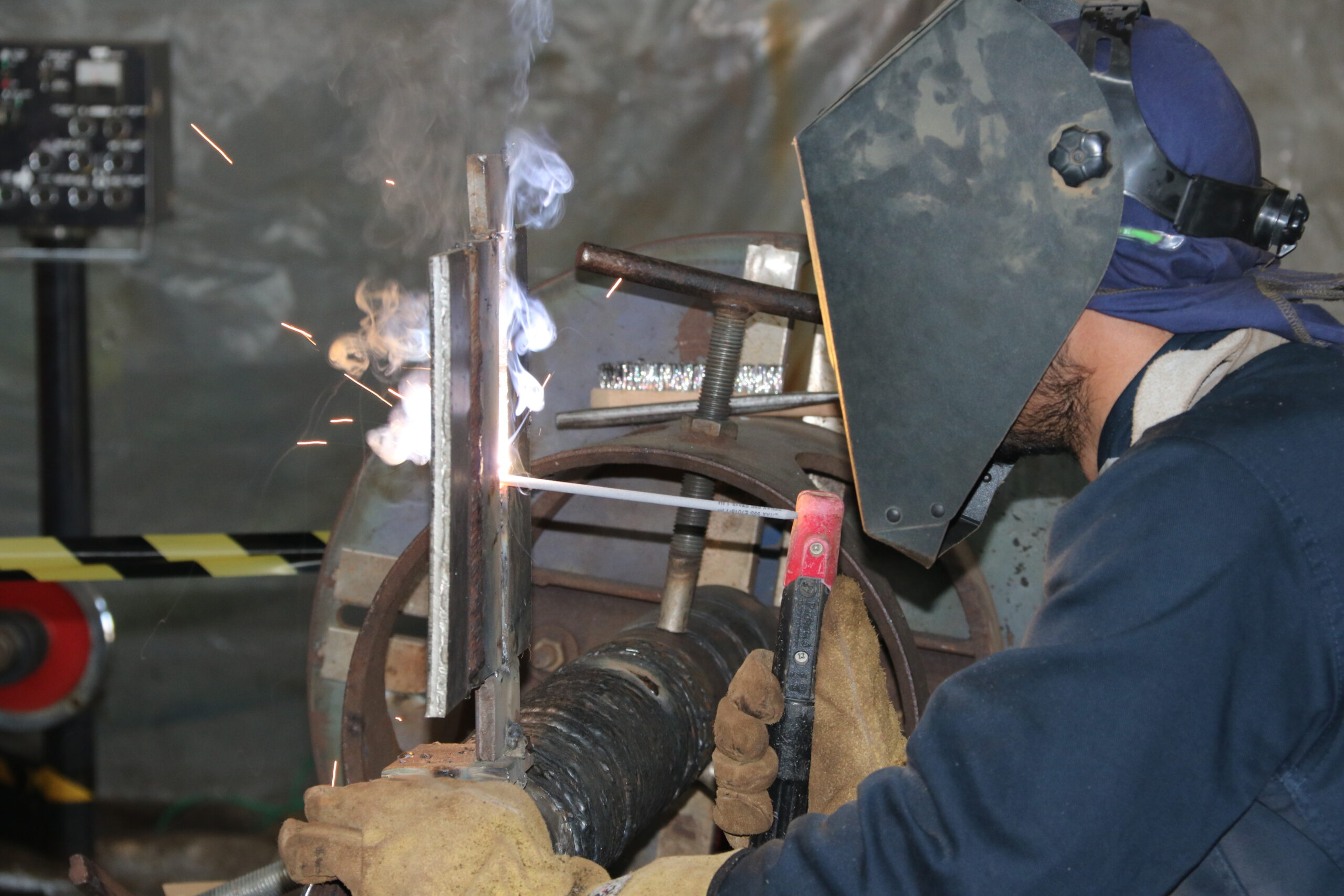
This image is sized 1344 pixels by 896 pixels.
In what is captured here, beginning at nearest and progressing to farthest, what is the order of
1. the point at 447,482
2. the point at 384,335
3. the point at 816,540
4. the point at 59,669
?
the point at 447,482 < the point at 816,540 < the point at 384,335 < the point at 59,669

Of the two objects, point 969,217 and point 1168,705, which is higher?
point 969,217

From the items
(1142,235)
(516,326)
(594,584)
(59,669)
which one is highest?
(1142,235)

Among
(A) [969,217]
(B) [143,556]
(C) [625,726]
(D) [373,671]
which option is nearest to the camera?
(A) [969,217]

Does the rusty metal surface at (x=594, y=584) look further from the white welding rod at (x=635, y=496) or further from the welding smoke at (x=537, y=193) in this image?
the white welding rod at (x=635, y=496)

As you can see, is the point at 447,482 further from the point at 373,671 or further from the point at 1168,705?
the point at 373,671

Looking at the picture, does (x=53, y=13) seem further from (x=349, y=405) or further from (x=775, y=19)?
(x=775, y=19)

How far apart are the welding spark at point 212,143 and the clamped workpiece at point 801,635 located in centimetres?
283

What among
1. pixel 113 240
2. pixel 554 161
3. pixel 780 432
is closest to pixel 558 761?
pixel 780 432

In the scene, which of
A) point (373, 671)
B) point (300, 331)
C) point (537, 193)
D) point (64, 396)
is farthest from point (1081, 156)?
point (64, 396)

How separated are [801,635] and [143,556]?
2.27 metres

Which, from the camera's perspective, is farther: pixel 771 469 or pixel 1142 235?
pixel 771 469

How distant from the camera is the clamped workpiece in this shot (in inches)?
58.8

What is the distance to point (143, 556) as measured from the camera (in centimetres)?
303

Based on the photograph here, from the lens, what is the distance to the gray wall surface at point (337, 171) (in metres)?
3.42
